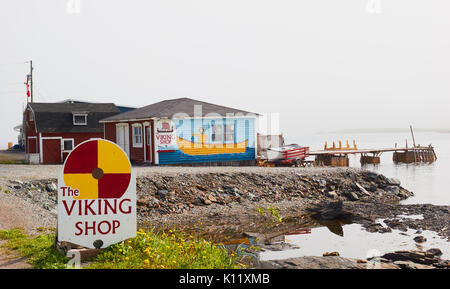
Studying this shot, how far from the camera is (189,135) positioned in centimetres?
2422

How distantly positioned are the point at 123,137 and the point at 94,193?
72.4 ft

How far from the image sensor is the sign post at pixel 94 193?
5500mm

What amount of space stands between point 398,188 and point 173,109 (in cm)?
1480

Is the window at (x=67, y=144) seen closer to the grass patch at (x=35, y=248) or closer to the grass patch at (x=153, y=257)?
the grass patch at (x=35, y=248)

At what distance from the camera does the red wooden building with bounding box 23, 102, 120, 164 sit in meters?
30.3

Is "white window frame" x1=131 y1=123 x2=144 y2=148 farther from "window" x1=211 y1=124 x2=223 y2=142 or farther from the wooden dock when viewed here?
the wooden dock

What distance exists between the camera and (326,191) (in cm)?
2016

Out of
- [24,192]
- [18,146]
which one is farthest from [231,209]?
[18,146]

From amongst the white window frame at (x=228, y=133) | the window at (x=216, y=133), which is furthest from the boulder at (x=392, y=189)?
the window at (x=216, y=133)

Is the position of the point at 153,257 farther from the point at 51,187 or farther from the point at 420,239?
the point at 51,187

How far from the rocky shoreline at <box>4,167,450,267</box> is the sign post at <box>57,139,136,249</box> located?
19.5ft

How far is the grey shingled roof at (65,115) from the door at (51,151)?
3.01ft

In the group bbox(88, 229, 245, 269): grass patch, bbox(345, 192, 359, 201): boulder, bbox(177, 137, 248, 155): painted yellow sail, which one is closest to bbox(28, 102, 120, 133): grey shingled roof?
bbox(177, 137, 248, 155): painted yellow sail
